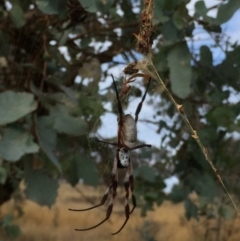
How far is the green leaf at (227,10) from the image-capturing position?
0.99 m

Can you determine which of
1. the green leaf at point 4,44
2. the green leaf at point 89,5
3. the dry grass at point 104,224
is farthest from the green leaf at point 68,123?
the dry grass at point 104,224

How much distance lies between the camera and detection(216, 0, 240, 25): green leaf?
0.99 m

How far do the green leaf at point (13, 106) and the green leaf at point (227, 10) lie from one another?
32 centimetres

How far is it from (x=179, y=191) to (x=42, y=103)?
0.51 m

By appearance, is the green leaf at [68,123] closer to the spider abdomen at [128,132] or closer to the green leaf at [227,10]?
the green leaf at [227,10]

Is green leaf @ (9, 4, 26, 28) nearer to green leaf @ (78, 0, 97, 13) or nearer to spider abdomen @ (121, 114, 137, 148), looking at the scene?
green leaf @ (78, 0, 97, 13)

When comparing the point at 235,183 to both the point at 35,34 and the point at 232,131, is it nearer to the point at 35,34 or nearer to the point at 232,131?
the point at 232,131

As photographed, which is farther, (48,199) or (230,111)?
(230,111)

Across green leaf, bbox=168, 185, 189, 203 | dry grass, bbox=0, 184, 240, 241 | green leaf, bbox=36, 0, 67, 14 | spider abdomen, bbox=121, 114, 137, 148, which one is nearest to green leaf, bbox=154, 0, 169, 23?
green leaf, bbox=36, 0, 67, 14

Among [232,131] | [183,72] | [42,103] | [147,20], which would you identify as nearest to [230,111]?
[232,131]

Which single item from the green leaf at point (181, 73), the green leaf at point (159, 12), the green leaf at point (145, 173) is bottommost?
the green leaf at point (145, 173)

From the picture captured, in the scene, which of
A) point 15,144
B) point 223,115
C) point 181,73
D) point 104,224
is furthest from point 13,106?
point 104,224

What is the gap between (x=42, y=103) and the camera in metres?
1.14

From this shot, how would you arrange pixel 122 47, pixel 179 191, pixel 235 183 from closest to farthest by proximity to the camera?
1. pixel 122 47
2. pixel 179 191
3. pixel 235 183
